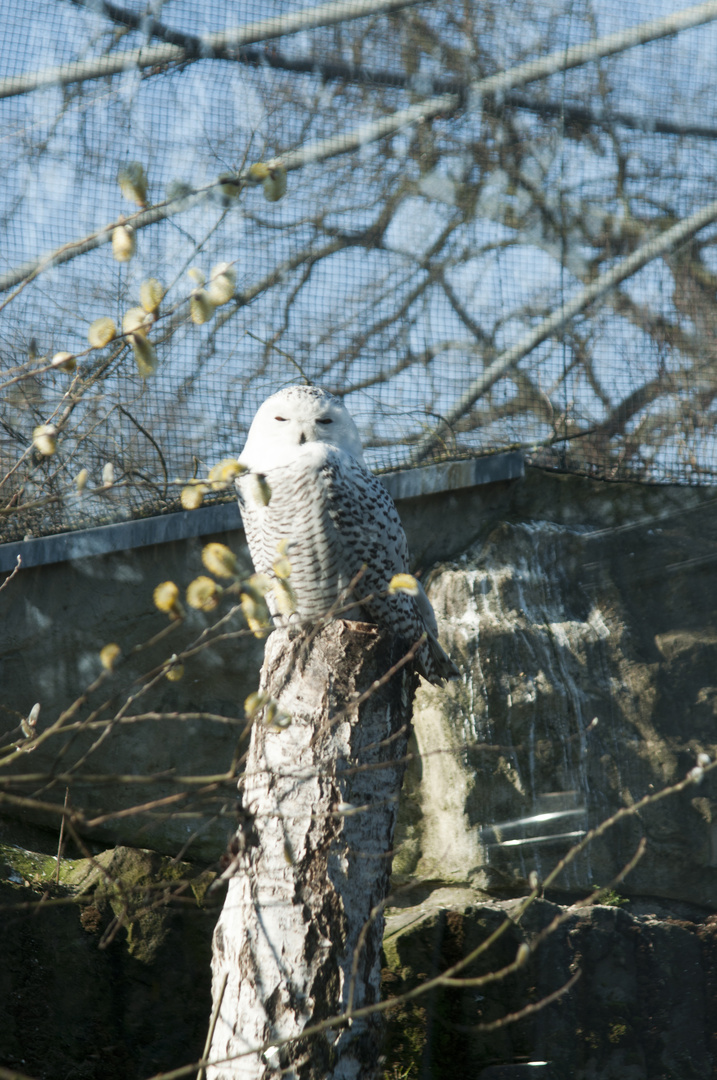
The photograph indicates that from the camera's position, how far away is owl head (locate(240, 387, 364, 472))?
3057 millimetres

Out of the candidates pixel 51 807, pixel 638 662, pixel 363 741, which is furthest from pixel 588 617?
pixel 51 807

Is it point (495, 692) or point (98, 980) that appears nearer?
point (98, 980)

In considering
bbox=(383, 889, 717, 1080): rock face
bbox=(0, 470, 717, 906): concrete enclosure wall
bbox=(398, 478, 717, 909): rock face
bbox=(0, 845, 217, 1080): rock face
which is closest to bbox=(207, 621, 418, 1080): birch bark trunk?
bbox=(0, 845, 217, 1080): rock face

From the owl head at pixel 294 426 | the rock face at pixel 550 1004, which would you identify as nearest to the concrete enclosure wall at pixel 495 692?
the rock face at pixel 550 1004

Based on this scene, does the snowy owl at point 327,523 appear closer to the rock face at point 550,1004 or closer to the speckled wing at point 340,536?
the speckled wing at point 340,536

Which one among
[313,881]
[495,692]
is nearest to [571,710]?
[495,692]

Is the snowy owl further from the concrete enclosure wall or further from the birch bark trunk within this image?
the concrete enclosure wall

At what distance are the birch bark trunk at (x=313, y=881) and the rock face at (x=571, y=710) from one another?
1706mm

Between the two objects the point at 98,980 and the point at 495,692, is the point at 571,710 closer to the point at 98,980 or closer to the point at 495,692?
the point at 495,692

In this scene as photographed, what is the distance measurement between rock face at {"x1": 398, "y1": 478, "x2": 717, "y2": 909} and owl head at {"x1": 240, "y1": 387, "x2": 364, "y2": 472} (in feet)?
4.56

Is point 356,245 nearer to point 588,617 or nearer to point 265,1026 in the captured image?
point 588,617

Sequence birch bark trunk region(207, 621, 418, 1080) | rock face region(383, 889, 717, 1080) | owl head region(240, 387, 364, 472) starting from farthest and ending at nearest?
rock face region(383, 889, 717, 1080) < owl head region(240, 387, 364, 472) < birch bark trunk region(207, 621, 418, 1080)

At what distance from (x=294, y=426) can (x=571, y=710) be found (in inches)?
78.1

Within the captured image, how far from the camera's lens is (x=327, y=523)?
114 inches
